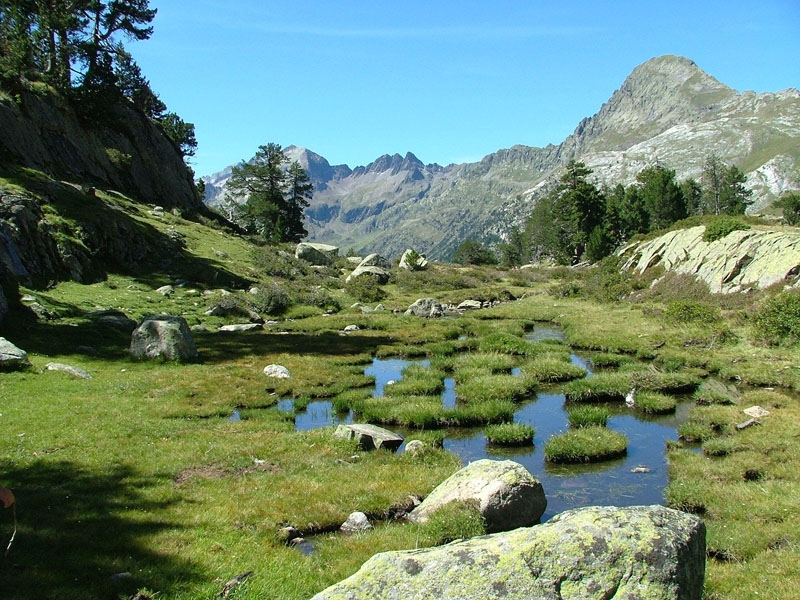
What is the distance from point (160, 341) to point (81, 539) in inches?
774

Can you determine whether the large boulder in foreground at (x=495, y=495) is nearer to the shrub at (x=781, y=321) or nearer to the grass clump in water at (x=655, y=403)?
the grass clump in water at (x=655, y=403)

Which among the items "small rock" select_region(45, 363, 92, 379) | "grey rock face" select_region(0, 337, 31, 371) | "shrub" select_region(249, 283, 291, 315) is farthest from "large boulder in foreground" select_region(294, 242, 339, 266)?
"grey rock face" select_region(0, 337, 31, 371)

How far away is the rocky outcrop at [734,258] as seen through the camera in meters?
36.0

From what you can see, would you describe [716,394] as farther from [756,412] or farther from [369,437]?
[369,437]

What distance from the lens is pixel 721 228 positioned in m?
46.4

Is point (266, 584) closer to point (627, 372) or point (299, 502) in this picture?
point (299, 502)

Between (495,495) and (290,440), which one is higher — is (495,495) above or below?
above

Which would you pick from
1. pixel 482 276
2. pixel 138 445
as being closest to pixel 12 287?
pixel 138 445

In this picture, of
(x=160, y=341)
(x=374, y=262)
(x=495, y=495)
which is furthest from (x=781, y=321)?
(x=374, y=262)

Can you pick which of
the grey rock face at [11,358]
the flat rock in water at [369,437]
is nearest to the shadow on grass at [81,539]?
the flat rock in water at [369,437]

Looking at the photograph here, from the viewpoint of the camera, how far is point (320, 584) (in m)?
9.37

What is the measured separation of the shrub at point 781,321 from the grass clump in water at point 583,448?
52.6ft

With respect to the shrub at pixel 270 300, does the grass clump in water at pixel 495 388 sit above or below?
below

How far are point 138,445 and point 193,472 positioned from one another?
9.27 feet
